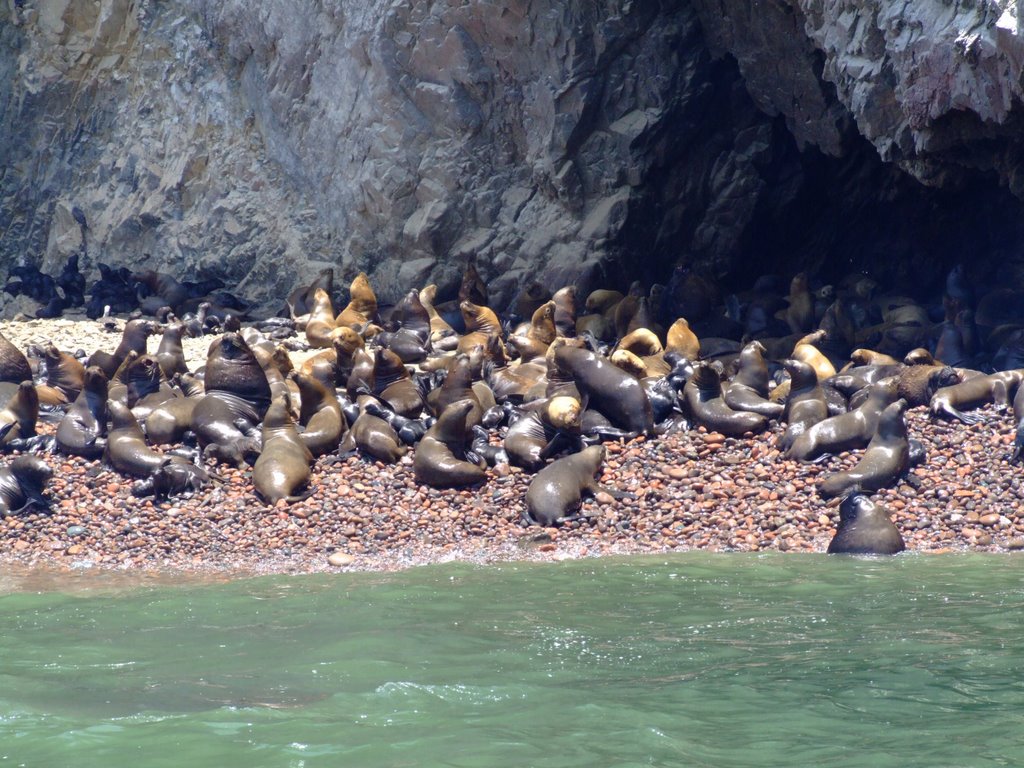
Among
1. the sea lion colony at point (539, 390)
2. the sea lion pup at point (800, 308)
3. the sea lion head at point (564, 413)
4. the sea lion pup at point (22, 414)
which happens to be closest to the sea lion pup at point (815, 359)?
the sea lion colony at point (539, 390)

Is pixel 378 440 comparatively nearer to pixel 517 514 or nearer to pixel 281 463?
pixel 281 463

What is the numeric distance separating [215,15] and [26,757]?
15718 millimetres

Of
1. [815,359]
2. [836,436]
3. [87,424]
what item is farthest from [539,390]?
[87,424]

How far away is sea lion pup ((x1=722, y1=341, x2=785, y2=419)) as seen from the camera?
1023 centimetres

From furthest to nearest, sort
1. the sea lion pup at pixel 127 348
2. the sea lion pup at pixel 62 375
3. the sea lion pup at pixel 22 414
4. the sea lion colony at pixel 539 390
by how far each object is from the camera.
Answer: the sea lion pup at pixel 127 348 < the sea lion pup at pixel 62 375 < the sea lion pup at pixel 22 414 < the sea lion colony at pixel 539 390

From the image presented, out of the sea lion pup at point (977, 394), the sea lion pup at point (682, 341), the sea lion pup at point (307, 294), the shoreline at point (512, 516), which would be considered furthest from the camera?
the sea lion pup at point (307, 294)

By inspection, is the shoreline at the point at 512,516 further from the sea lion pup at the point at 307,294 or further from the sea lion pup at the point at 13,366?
the sea lion pup at the point at 307,294

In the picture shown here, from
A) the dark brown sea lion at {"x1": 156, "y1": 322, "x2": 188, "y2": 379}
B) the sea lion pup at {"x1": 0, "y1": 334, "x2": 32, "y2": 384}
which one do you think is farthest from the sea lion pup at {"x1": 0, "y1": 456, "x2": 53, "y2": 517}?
the sea lion pup at {"x1": 0, "y1": 334, "x2": 32, "y2": 384}

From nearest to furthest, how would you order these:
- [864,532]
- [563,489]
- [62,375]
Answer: [864,532], [563,489], [62,375]

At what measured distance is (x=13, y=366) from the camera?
42.9ft

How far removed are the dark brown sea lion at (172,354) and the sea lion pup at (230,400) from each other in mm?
1650

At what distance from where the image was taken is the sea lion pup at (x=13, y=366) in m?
13.0

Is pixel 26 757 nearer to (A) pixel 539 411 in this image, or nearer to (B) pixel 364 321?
(A) pixel 539 411

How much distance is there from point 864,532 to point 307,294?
1021 centimetres
